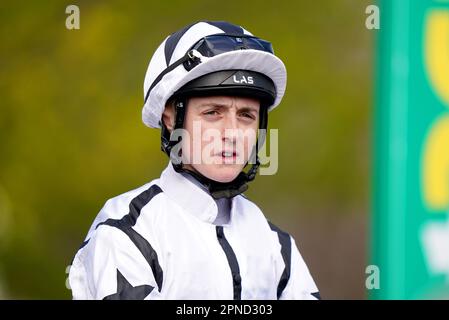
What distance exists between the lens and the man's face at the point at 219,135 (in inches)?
123

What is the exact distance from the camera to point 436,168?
225 centimetres

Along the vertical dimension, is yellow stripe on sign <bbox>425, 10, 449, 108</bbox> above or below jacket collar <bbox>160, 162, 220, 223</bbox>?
above

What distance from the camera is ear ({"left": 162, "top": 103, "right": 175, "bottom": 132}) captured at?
330cm

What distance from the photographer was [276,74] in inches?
129

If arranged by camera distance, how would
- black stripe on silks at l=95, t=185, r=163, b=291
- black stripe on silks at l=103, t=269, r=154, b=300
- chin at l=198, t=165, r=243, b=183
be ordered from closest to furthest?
black stripe on silks at l=103, t=269, r=154, b=300, black stripe on silks at l=95, t=185, r=163, b=291, chin at l=198, t=165, r=243, b=183

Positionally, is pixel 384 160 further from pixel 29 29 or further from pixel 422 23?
pixel 29 29

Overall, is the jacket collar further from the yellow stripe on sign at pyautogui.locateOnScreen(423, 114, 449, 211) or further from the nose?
the yellow stripe on sign at pyautogui.locateOnScreen(423, 114, 449, 211)

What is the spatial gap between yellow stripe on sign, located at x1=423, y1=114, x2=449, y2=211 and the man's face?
1.05 m

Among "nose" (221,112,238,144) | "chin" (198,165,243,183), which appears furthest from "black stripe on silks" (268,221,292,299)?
"nose" (221,112,238,144)

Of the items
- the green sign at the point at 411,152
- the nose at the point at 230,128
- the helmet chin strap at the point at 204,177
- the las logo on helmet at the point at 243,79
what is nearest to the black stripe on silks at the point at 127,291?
the helmet chin strap at the point at 204,177

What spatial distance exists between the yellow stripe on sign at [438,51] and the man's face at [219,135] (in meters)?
1.04
